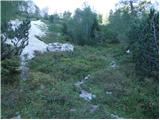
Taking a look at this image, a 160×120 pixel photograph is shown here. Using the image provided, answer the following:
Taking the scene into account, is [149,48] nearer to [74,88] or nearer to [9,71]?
[74,88]

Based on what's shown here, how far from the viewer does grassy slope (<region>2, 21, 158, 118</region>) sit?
15.3m

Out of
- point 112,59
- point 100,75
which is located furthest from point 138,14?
point 100,75

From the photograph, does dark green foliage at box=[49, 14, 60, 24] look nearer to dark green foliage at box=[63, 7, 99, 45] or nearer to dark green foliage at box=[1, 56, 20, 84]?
dark green foliage at box=[63, 7, 99, 45]

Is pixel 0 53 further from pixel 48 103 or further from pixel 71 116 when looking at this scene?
pixel 71 116

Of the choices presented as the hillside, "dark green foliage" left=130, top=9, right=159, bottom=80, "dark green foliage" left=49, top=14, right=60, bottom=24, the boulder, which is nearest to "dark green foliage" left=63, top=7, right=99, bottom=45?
the boulder

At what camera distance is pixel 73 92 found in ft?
59.4

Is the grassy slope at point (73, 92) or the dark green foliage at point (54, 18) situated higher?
the dark green foliage at point (54, 18)

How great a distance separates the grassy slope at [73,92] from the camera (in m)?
15.3

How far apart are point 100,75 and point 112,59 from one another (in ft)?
25.9

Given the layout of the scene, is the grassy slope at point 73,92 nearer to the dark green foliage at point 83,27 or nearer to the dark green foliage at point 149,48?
the dark green foliage at point 149,48

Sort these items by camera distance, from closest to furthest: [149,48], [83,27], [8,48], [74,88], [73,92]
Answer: [73,92], [8,48], [74,88], [149,48], [83,27]

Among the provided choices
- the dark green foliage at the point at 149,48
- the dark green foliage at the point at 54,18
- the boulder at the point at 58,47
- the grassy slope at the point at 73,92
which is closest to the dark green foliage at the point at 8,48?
the grassy slope at the point at 73,92

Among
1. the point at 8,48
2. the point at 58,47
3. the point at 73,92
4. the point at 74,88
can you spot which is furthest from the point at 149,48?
the point at 58,47

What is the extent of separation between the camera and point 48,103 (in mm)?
16016
